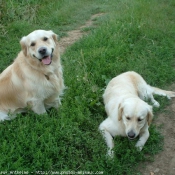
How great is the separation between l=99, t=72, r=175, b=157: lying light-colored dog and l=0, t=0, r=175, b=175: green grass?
0.40 ft

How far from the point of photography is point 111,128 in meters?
3.60

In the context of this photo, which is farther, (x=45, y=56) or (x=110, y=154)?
(x=45, y=56)

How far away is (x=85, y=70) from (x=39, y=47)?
1.47 m

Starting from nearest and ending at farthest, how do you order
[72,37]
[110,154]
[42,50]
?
[110,154] < [42,50] < [72,37]

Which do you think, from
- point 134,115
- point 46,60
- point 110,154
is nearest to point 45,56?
point 46,60

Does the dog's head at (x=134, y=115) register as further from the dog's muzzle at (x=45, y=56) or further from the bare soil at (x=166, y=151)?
the dog's muzzle at (x=45, y=56)

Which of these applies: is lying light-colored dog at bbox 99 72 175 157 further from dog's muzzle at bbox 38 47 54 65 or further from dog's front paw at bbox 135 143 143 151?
dog's muzzle at bbox 38 47 54 65

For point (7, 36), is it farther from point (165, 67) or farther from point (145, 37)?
point (165, 67)

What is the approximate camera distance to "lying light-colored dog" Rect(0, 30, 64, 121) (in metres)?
3.62

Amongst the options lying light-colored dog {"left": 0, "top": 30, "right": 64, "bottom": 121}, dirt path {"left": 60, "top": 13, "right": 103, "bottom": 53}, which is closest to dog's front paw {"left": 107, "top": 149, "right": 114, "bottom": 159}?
lying light-colored dog {"left": 0, "top": 30, "right": 64, "bottom": 121}

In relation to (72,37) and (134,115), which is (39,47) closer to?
(134,115)

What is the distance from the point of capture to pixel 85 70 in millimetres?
4852

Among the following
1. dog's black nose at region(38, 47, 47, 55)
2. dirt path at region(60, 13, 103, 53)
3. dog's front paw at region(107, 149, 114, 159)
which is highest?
dog's black nose at region(38, 47, 47, 55)

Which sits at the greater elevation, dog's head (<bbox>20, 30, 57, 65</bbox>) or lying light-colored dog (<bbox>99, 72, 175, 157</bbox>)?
dog's head (<bbox>20, 30, 57, 65</bbox>)
